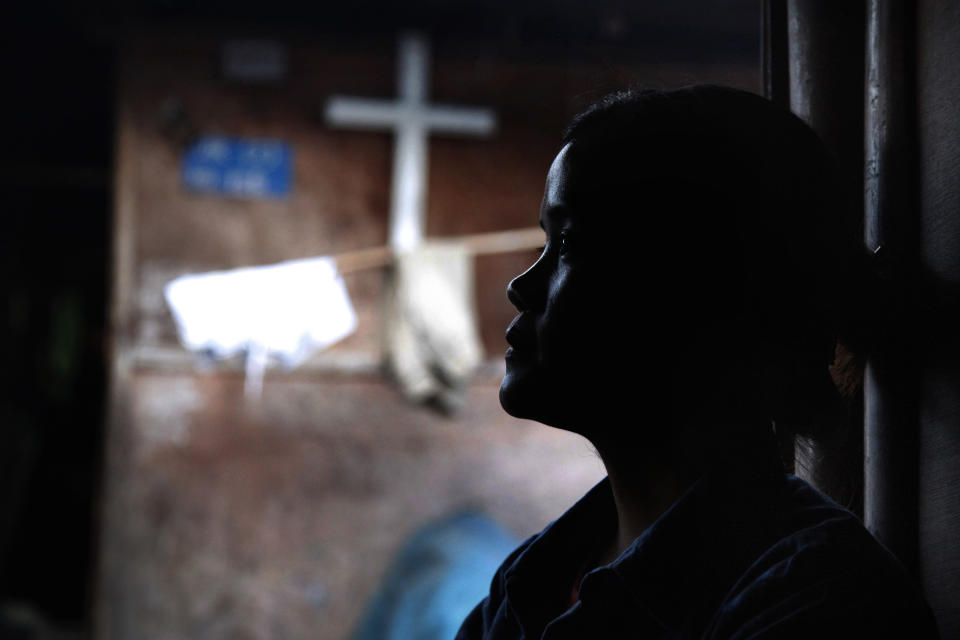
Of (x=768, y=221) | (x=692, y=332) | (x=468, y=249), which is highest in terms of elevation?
(x=468, y=249)

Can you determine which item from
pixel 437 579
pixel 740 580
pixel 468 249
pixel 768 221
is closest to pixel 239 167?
pixel 468 249

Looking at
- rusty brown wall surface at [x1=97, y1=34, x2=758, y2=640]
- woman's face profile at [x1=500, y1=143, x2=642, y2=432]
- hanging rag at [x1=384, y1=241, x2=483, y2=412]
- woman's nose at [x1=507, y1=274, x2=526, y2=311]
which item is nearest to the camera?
woman's face profile at [x1=500, y1=143, x2=642, y2=432]

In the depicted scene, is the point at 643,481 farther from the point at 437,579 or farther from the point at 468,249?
the point at 468,249

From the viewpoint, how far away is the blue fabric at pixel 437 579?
355cm

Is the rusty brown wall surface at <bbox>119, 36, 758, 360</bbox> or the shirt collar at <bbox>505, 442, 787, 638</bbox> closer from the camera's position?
the shirt collar at <bbox>505, 442, 787, 638</bbox>

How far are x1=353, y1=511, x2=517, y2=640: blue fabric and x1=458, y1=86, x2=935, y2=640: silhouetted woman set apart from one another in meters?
2.26

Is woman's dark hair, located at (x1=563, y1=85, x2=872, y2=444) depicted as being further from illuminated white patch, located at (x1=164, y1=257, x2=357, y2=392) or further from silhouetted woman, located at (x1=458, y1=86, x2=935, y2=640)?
illuminated white patch, located at (x1=164, y1=257, x2=357, y2=392)

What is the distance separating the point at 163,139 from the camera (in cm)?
458

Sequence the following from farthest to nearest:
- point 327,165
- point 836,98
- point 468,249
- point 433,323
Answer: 1. point 327,165
2. point 468,249
3. point 433,323
4. point 836,98

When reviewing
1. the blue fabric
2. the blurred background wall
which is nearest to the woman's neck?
the blue fabric

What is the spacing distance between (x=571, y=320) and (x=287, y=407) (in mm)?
3768

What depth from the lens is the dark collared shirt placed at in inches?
32.0

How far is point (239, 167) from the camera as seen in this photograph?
15.3ft

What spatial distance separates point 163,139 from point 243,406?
1.37 metres
